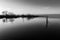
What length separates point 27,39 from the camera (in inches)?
282

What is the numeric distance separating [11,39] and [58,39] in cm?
792

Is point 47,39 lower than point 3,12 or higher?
lower

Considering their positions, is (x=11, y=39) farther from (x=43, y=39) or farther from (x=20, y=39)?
(x=43, y=39)

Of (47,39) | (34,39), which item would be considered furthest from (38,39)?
(47,39)

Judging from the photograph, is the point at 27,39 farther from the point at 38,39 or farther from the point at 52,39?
the point at 52,39

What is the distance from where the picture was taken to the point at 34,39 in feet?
23.4

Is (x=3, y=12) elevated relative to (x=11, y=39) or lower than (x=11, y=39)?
elevated

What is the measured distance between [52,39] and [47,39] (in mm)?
826

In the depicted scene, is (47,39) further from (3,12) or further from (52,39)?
(3,12)

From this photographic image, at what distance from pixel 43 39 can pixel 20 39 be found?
3886 millimetres

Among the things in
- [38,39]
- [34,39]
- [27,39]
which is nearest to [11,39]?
[27,39]

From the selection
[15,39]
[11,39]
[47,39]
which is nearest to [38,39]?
[47,39]

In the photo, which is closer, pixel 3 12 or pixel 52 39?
pixel 52 39

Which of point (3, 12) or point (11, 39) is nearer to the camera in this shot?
point (11, 39)
